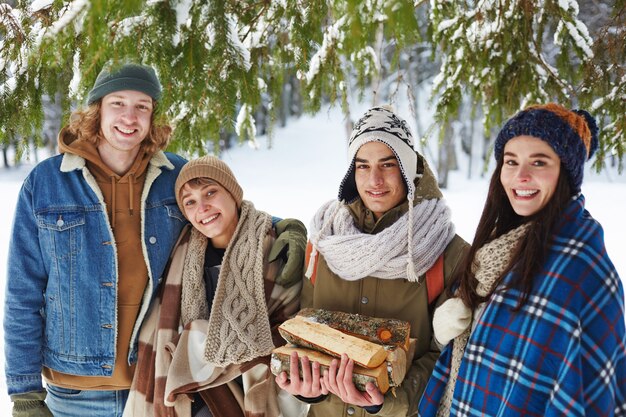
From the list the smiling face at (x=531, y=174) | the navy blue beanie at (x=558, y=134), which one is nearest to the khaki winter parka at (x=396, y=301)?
the smiling face at (x=531, y=174)

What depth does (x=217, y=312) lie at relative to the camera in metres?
2.40

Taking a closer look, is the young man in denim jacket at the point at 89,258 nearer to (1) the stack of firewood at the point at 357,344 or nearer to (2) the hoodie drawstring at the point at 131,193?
(2) the hoodie drawstring at the point at 131,193

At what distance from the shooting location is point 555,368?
1.73 m

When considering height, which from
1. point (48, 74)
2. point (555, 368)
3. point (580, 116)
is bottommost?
point (555, 368)

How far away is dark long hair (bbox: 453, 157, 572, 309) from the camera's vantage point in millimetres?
1817

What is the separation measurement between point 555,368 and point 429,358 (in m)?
0.58

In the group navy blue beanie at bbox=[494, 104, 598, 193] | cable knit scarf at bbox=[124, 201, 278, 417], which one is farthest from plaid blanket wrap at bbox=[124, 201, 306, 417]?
navy blue beanie at bbox=[494, 104, 598, 193]

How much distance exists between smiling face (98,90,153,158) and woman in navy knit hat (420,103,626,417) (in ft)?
5.15

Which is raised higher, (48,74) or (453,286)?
(48,74)

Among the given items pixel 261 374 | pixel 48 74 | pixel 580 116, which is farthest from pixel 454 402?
pixel 48 74

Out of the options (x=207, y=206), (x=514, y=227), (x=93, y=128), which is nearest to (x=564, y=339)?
(x=514, y=227)

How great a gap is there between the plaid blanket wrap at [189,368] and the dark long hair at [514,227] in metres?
0.88

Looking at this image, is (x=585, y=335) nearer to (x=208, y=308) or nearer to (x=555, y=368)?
(x=555, y=368)

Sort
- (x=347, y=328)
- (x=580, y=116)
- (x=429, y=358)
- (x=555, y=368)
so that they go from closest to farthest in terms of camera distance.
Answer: (x=555, y=368)
(x=580, y=116)
(x=347, y=328)
(x=429, y=358)
